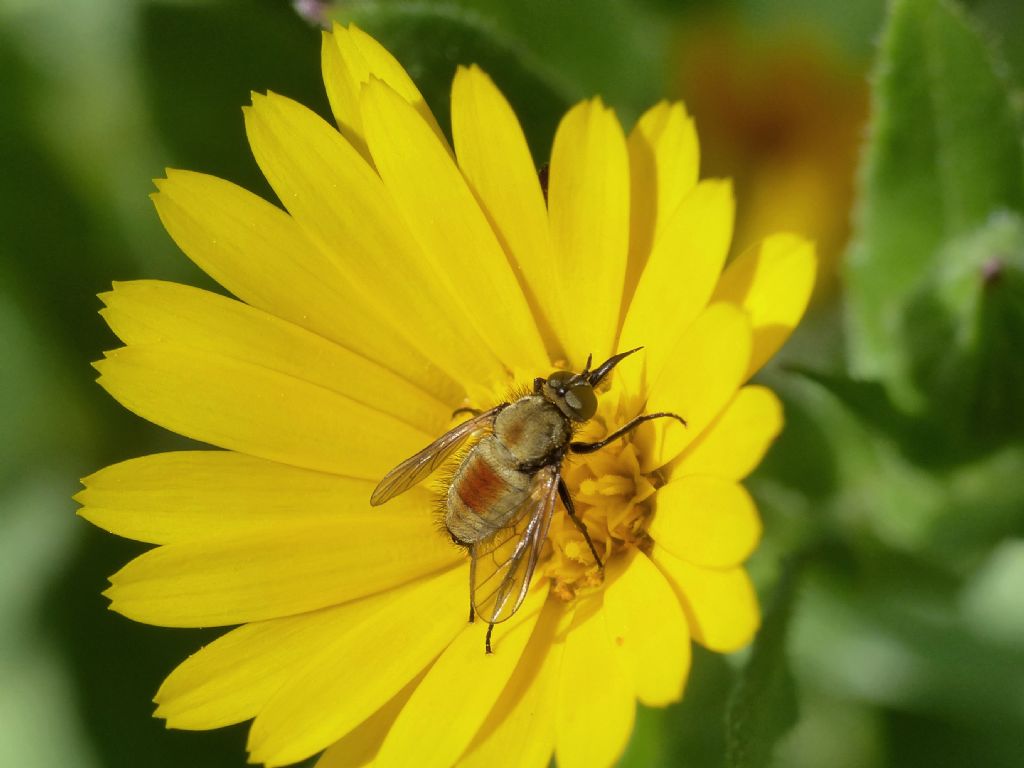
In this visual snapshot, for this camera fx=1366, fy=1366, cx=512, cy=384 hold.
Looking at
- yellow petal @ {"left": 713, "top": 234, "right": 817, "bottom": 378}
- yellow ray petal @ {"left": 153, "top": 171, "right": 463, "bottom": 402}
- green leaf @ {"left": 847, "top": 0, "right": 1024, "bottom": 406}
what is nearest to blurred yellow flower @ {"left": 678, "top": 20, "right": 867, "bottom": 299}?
green leaf @ {"left": 847, "top": 0, "right": 1024, "bottom": 406}

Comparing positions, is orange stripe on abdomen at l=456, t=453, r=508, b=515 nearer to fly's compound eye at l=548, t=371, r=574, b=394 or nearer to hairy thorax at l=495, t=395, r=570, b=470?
hairy thorax at l=495, t=395, r=570, b=470

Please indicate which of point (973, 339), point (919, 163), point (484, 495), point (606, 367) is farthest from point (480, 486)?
point (919, 163)

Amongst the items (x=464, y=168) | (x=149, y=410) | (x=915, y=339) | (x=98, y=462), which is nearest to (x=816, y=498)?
(x=915, y=339)

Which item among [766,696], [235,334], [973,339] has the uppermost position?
[235,334]

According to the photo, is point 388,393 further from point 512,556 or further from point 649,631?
point 649,631

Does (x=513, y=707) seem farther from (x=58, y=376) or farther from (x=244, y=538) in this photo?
(x=58, y=376)
